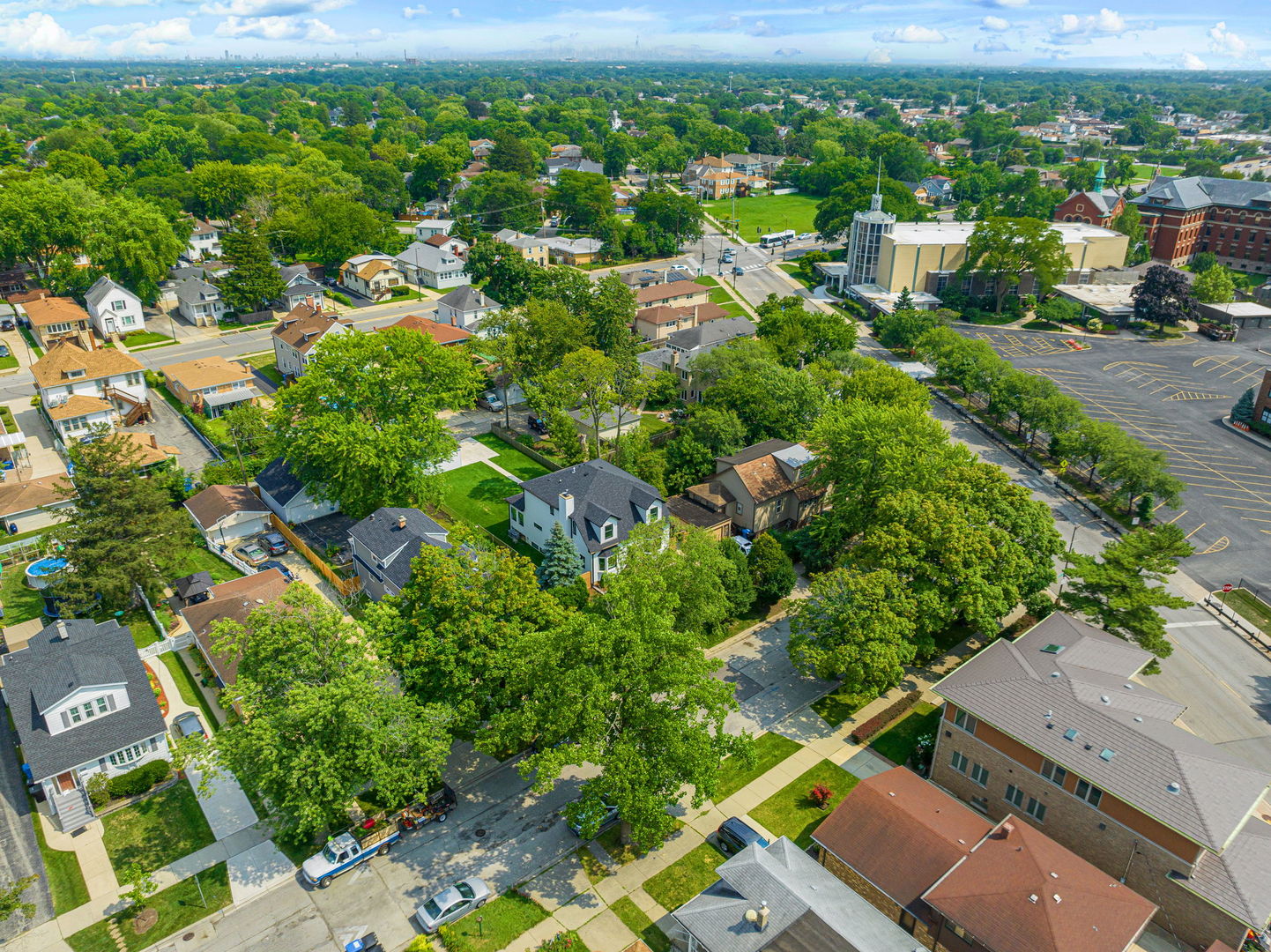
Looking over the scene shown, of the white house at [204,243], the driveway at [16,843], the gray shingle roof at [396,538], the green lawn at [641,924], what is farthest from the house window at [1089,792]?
the white house at [204,243]

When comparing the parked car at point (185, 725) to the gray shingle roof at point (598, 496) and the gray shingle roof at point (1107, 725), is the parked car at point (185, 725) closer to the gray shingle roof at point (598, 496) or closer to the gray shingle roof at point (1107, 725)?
the gray shingle roof at point (598, 496)

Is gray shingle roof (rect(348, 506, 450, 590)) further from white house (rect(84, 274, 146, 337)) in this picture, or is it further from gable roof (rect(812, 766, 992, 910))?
white house (rect(84, 274, 146, 337))

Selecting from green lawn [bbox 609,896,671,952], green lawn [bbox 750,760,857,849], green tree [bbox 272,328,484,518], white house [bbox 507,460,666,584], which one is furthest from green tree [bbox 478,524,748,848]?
green tree [bbox 272,328,484,518]

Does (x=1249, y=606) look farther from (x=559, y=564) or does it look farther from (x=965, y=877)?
(x=559, y=564)

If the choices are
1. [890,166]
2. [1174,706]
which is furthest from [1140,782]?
[890,166]

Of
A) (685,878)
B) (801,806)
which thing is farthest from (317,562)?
(801,806)

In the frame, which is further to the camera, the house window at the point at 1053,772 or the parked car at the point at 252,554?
the parked car at the point at 252,554

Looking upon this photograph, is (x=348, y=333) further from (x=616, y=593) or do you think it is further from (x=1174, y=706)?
(x=1174, y=706)

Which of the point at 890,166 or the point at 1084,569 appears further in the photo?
the point at 890,166
